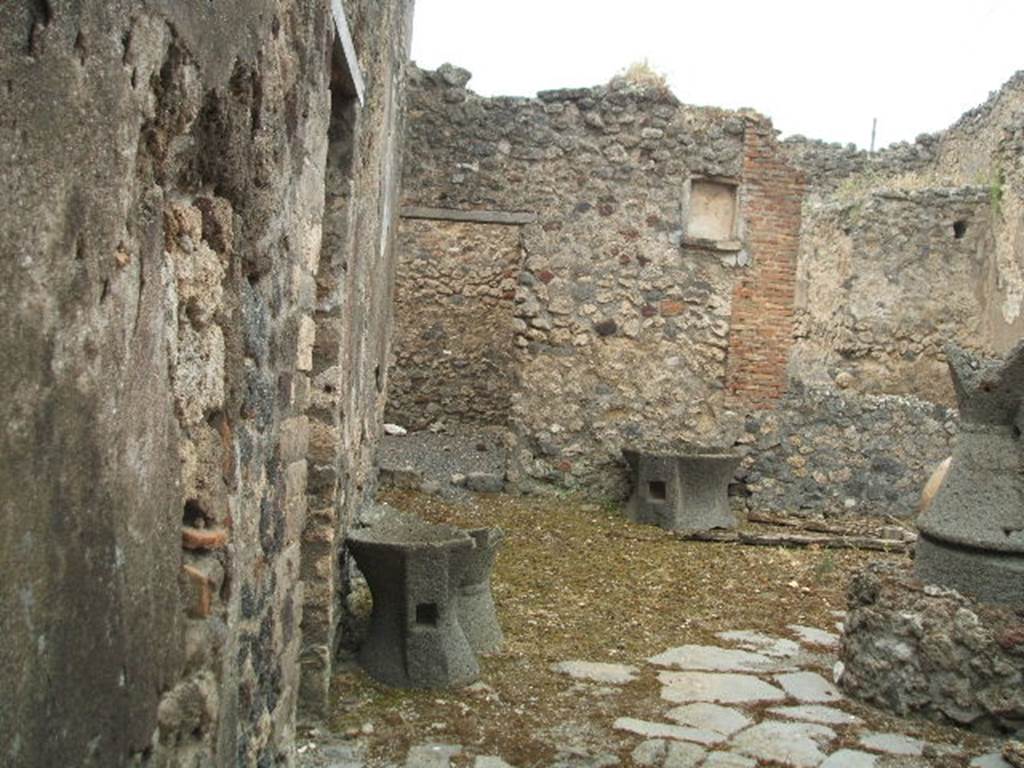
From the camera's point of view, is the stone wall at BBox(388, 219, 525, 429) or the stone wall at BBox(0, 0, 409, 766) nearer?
the stone wall at BBox(0, 0, 409, 766)

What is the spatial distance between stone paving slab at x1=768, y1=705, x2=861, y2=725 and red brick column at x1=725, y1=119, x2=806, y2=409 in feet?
16.7

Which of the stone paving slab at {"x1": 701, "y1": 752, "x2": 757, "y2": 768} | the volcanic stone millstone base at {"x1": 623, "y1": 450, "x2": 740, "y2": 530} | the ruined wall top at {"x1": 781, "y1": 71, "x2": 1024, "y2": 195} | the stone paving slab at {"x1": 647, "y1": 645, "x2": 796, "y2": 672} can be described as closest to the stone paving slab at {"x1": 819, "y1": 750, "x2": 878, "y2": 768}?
the stone paving slab at {"x1": 701, "y1": 752, "x2": 757, "y2": 768}

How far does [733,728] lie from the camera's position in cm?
418

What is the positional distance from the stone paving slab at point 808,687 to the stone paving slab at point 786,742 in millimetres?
356

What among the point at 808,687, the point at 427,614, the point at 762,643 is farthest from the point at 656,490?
the point at 427,614

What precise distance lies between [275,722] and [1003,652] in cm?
274

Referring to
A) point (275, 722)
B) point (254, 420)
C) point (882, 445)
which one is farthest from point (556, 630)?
point (882, 445)

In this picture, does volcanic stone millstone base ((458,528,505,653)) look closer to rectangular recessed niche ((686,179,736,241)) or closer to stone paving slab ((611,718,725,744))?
stone paving slab ((611,718,725,744))

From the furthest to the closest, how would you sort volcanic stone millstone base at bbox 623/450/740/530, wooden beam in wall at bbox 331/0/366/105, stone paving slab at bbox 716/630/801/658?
volcanic stone millstone base at bbox 623/450/740/530
stone paving slab at bbox 716/630/801/658
wooden beam in wall at bbox 331/0/366/105

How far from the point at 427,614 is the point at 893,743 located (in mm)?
1838

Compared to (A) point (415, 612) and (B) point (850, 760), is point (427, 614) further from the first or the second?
(B) point (850, 760)

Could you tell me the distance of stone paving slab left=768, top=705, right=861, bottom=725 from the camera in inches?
168

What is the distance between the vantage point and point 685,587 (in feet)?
21.2

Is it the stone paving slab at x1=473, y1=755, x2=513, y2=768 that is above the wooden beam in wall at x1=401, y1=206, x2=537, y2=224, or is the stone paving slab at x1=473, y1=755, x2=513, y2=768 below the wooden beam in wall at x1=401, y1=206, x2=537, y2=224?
below
